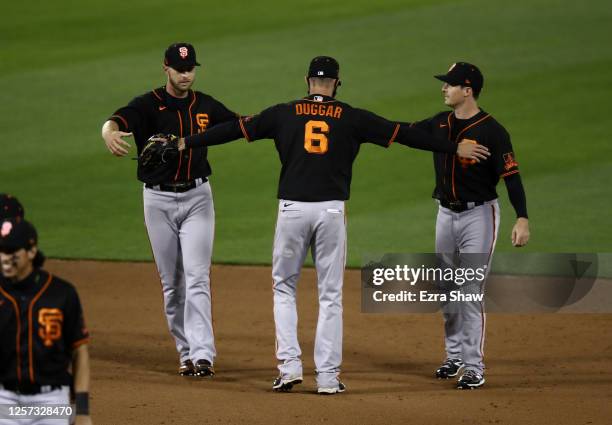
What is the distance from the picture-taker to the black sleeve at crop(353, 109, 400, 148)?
7602 millimetres

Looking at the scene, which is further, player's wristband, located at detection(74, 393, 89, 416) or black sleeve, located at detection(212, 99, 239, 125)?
black sleeve, located at detection(212, 99, 239, 125)

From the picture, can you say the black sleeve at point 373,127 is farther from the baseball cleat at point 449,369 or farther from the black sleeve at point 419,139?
the baseball cleat at point 449,369

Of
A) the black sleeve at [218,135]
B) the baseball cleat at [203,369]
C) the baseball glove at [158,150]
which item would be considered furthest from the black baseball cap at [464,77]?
the baseball cleat at [203,369]

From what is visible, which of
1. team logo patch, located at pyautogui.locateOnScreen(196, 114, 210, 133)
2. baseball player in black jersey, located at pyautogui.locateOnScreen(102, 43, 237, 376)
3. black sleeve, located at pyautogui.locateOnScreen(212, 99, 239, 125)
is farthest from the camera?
black sleeve, located at pyautogui.locateOnScreen(212, 99, 239, 125)

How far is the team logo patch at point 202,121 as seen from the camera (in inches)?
330

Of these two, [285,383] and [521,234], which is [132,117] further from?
[521,234]

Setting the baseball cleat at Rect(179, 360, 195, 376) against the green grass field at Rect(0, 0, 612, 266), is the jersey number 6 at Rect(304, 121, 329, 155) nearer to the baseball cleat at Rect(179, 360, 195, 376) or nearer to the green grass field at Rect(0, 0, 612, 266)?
the baseball cleat at Rect(179, 360, 195, 376)

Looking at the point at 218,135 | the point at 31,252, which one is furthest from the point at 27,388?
the point at 218,135

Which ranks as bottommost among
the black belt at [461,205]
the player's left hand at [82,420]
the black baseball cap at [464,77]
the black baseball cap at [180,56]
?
the player's left hand at [82,420]

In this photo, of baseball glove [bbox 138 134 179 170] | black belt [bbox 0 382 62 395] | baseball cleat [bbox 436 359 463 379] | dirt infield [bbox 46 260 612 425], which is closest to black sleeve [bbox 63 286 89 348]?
black belt [bbox 0 382 62 395]

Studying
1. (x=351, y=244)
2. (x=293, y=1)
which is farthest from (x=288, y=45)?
(x=351, y=244)

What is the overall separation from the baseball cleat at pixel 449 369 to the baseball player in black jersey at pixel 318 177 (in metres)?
0.85

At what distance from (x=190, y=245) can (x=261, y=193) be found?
19.6ft

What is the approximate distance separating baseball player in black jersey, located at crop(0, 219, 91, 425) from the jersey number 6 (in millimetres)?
2661
